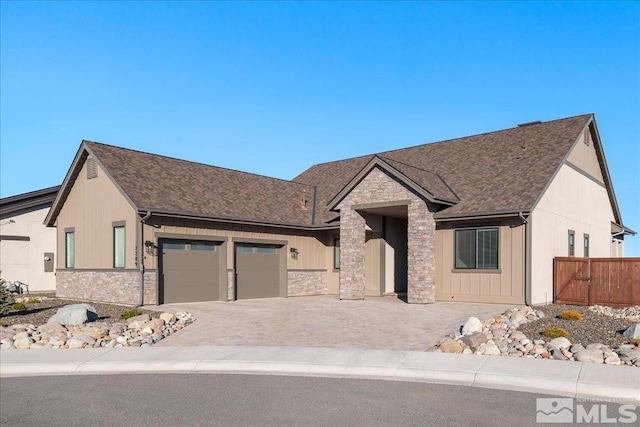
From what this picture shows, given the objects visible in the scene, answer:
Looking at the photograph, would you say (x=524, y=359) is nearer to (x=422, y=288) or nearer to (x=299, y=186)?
(x=422, y=288)

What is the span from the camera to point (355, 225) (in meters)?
24.4

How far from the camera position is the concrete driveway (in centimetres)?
1394

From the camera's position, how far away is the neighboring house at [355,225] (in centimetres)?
2158

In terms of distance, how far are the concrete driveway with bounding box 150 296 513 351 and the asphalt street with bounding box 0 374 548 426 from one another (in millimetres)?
3582

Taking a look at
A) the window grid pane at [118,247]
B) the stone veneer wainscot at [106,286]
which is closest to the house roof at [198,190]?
the window grid pane at [118,247]

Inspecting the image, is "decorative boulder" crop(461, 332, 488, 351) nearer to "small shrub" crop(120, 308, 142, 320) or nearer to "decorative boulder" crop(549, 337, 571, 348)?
"decorative boulder" crop(549, 337, 571, 348)

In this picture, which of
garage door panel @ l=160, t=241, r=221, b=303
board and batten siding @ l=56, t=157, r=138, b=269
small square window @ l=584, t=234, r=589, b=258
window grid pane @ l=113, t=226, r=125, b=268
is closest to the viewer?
board and batten siding @ l=56, t=157, r=138, b=269

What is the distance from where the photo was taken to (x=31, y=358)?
1199 cm

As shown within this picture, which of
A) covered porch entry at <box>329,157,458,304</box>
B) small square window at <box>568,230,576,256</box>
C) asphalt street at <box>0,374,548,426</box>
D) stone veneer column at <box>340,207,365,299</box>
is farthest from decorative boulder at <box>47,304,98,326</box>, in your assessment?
small square window at <box>568,230,576,256</box>

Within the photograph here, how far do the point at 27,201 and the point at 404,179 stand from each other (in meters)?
21.2

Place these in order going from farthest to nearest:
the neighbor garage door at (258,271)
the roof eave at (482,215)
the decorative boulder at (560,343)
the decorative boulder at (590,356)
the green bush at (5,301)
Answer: the neighbor garage door at (258,271) < the roof eave at (482,215) < the green bush at (5,301) < the decorative boulder at (560,343) < the decorative boulder at (590,356)

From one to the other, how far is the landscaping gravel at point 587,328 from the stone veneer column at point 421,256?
5.33m

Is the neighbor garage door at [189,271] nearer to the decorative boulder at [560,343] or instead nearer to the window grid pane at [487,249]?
the window grid pane at [487,249]

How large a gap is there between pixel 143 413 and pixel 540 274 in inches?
671
